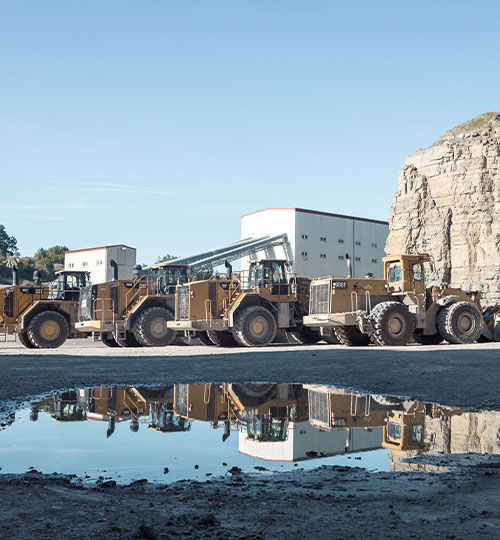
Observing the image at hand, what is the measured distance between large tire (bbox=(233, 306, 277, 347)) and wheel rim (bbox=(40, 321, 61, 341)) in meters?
7.40

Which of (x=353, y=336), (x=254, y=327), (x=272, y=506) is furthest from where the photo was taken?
(x=254, y=327)

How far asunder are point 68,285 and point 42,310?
5.24ft

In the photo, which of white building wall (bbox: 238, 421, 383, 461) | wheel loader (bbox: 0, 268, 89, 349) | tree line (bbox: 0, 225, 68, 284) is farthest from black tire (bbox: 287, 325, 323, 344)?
tree line (bbox: 0, 225, 68, 284)

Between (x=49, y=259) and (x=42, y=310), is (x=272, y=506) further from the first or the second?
(x=49, y=259)

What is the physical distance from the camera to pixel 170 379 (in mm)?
12414

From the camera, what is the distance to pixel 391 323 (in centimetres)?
2109

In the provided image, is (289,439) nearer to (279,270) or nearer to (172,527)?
(172,527)

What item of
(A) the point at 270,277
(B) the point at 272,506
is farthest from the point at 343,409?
(A) the point at 270,277

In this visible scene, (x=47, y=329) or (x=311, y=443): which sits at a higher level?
(x=47, y=329)

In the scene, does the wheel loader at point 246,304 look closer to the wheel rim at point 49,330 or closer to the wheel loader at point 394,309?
the wheel loader at point 394,309

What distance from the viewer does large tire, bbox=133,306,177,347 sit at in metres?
24.4

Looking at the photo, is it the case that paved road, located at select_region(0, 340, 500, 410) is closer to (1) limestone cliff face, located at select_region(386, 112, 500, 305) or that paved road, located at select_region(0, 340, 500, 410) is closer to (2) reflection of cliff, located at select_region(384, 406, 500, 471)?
(2) reflection of cliff, located at select_region(384, 406, 500, 471)

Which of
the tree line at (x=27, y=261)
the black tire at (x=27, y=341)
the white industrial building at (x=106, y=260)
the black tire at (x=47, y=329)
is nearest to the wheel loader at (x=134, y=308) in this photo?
the black tire at (x=47, y=329)

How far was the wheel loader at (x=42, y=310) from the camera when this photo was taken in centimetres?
2522
